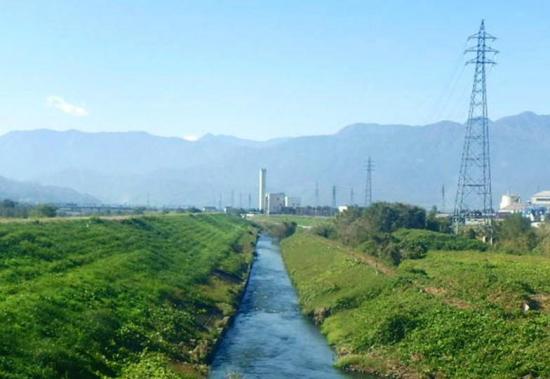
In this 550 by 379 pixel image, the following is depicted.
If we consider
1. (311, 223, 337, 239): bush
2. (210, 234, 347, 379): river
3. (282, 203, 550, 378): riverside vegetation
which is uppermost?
(311, 223, 337, 239): bush

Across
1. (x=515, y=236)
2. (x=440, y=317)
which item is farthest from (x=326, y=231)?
Answer: (x=440, y=317)

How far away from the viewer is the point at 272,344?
130 feet

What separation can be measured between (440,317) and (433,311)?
1227 millimetres

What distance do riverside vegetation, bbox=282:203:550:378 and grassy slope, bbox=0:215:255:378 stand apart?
8698 millimetres

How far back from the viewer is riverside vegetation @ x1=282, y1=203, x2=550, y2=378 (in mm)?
30578

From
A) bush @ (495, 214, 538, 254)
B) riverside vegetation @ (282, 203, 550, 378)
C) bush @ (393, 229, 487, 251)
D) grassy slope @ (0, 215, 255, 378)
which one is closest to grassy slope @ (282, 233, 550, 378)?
riverside vegetation @ (282, 203, 550, 378)

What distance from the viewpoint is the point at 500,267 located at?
51.1 m

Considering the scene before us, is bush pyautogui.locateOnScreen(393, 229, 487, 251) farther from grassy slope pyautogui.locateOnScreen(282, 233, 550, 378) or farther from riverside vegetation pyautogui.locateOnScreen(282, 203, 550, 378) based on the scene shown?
grassy slope pyautogui.locateOnScreen(282, 233, 550, 378)

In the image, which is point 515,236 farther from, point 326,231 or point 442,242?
point 326,231

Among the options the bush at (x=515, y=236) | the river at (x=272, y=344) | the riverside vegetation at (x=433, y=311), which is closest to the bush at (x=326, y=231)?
the bush at (x=515, y=236)

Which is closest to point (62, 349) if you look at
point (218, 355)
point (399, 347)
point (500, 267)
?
point (218, 355)

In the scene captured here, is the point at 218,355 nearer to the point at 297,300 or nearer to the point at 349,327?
the point at 349,327

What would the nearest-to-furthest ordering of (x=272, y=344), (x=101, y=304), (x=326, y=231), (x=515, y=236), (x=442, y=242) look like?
(x=101, y=304)
(x=272, y=344)
(x=442, y=242)
(x=515, y=236)
(x=326, y=231)

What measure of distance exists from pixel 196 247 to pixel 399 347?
48771 millimetres
